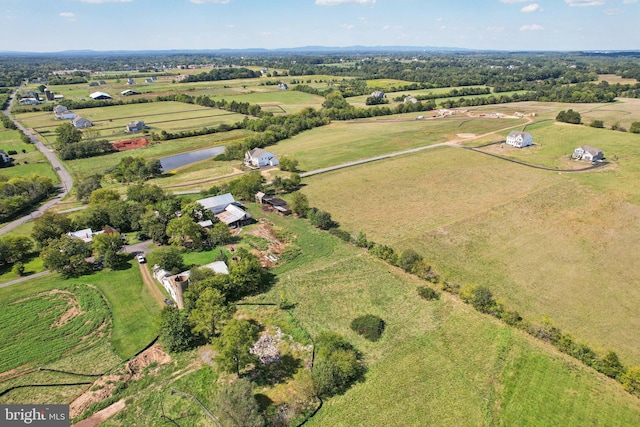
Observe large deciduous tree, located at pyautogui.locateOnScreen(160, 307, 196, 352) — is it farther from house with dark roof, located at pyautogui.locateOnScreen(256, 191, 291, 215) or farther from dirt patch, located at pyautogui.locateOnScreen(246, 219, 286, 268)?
house with dark roof, located at pyautogui.locateOnScreen(256, 191, 291, 215)

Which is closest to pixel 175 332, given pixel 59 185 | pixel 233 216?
pixel 233 216

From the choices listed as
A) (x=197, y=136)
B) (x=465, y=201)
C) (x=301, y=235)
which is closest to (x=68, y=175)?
(x=197, y=136)

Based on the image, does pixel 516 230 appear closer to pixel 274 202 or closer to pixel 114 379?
pixel 274 202

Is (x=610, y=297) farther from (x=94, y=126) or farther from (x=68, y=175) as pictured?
(x=94, y=126)

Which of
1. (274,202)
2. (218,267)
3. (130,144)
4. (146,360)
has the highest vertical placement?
(130,144)

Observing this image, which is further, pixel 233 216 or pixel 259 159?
pixel 259 159

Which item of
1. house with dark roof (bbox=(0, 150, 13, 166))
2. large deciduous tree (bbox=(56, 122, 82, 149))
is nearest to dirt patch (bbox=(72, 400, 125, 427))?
house with dark roof (bbox=(0, 150, 13, 166))

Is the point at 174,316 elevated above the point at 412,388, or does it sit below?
above
